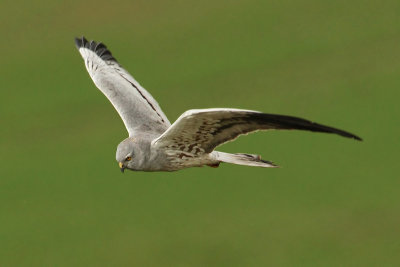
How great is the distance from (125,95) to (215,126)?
3.67 meters

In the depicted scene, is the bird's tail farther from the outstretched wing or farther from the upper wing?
the upper wing

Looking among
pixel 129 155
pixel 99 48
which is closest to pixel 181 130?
pixel 129 155

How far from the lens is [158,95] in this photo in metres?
43.8

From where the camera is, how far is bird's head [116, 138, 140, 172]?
1694 cm

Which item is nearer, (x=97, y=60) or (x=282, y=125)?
(x=282, y=125)

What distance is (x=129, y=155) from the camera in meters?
16.9

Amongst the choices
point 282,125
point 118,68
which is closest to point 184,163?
point 282,125

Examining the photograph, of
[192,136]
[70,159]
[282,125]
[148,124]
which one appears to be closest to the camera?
[282,125]

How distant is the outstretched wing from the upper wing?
1529mm

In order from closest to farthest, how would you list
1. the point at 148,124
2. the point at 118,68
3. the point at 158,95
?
the point at 148,124 → the point at 118,68 → the point at 158,95

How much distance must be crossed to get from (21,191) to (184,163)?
19.6m

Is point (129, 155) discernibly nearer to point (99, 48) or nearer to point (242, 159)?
point (242, 159)

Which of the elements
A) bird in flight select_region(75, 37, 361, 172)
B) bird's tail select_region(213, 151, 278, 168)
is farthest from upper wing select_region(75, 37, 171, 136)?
bird's tail select_region(213, 151, 278, 168)

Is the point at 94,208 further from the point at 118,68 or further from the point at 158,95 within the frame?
the point at 118,68
